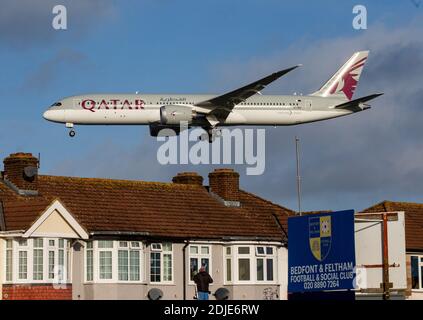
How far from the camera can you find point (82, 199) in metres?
56.8

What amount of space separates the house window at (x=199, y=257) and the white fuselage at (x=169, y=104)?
1519 cm

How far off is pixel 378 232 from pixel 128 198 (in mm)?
30921

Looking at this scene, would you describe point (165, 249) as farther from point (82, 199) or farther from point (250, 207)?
point (250, 207)

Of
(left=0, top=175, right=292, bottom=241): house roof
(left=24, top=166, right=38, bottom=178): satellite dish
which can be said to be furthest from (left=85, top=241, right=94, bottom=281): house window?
(left=24, top=166, right=38, bottom=178): satellite dish

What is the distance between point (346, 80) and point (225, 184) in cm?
2644

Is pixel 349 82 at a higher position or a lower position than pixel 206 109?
higher

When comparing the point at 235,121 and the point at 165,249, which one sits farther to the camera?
the point at 235,121

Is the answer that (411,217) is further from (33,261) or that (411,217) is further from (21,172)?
(33,261)

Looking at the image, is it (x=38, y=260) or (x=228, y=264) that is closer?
(x=38, y=260)

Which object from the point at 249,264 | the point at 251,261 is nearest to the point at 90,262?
the point at 249,264

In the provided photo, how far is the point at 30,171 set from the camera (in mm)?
54625

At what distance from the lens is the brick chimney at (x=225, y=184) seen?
6456 centimetres

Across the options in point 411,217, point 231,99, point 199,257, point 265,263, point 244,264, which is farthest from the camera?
point 231,99
